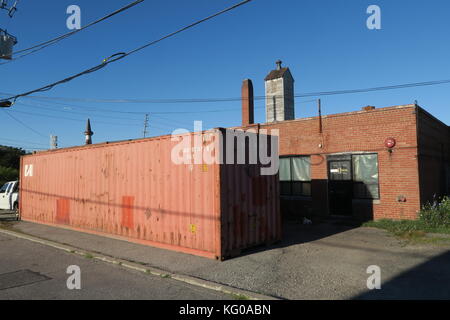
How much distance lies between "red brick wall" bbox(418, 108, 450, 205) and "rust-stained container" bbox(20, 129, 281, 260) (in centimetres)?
652

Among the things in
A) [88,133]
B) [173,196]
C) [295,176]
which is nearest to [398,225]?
[295,176]

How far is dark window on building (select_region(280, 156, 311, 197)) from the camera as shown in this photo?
13766 millimetres

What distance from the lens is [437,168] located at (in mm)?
14375

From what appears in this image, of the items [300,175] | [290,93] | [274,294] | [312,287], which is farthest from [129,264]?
[290,93]

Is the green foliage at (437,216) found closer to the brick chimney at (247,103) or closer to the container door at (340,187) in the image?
the container door at (340,187)

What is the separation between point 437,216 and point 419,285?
6.24 metres

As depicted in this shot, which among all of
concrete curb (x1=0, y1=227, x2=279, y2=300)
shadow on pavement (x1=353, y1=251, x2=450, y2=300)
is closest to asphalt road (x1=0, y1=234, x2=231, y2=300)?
concrete curb (x1=0, y1=227, x2=279, y2=300)

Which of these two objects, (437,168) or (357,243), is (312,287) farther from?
(437,168)

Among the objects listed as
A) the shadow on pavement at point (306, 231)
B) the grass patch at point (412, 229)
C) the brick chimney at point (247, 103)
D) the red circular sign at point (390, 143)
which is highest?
the brick chimney at point (247, 103)

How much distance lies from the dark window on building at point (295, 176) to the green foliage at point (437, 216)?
431 centimetres

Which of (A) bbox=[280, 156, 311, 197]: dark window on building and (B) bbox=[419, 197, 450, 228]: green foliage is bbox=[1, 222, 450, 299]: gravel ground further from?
(A) bbox=[280, 156, 311, 197]: dark window on building

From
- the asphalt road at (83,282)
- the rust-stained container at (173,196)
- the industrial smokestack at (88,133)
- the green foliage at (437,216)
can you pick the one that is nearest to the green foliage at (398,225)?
the green foliage at (437,216)

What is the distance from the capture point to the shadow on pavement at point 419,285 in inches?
203
